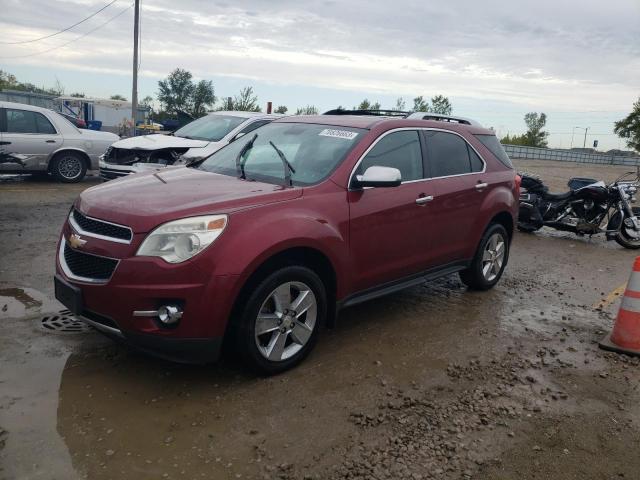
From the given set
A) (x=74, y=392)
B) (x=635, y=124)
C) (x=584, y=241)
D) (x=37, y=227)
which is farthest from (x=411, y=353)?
(x=635, y=124)

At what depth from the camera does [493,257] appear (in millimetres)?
6125

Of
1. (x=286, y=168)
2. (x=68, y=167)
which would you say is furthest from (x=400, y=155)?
(x=68, y=167)

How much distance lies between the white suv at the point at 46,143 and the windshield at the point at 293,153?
26.3 ft

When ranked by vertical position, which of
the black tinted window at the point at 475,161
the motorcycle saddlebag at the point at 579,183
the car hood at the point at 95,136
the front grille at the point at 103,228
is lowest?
the front grille at the point at 103,228

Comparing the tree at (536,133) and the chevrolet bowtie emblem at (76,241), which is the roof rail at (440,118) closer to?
the chevrolet bowtie emblem at (76,241)

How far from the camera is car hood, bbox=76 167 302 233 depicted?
11.2ft

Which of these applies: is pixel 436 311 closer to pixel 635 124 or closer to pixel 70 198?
pixel 70 198

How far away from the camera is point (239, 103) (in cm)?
2612

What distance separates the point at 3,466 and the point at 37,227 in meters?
5.79

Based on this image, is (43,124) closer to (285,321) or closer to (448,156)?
(448,156)

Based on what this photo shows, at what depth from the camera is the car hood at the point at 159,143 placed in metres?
10.0

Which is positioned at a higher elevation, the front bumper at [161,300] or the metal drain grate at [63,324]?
the front bumper at [161,300]

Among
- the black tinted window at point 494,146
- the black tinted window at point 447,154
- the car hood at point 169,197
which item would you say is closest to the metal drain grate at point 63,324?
the car hood at point 169,197

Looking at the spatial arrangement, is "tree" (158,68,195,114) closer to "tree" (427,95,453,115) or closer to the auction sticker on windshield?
"tree" (427,95,453,115)
